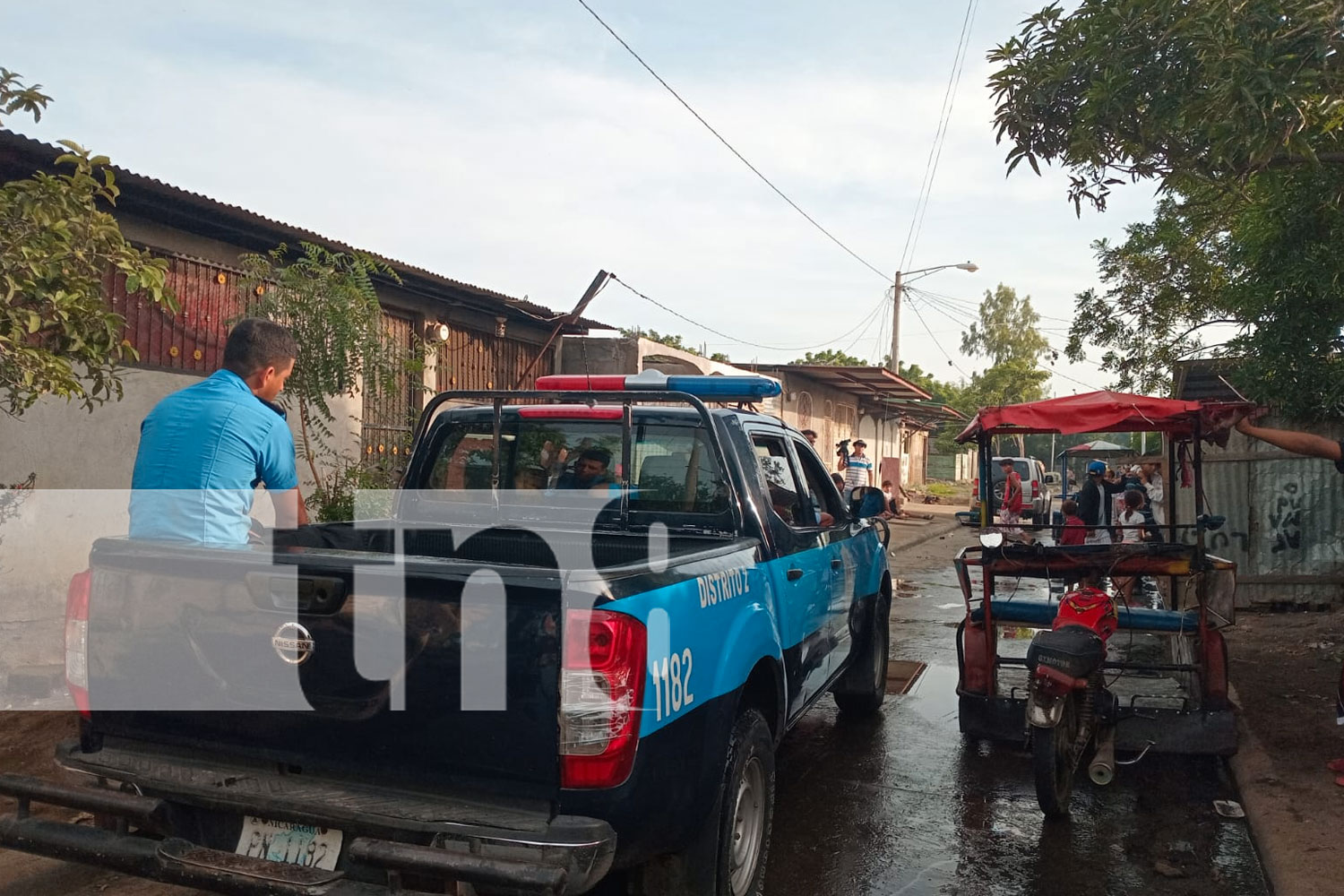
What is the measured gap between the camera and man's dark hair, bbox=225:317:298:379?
384 centimetres

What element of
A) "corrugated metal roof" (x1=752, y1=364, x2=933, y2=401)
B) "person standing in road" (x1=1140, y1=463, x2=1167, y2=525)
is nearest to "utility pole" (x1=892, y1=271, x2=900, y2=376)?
"corrugated metal roof" (x1=752, y1=364, x2=933, y2=401)

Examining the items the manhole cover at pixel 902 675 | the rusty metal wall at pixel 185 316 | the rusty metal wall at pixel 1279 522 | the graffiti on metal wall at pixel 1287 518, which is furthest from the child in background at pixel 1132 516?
the rusty metal wall at pixel 185 316

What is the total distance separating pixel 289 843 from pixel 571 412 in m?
2.39

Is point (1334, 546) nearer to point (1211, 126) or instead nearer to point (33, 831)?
point (1211, 126)

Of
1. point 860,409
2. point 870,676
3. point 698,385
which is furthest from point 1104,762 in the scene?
point 860,409

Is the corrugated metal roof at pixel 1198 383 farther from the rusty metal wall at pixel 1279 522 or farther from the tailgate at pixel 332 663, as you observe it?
the tailgate at pixel 332 663

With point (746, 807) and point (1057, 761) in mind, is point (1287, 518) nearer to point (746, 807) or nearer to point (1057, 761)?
point (1057, 761)

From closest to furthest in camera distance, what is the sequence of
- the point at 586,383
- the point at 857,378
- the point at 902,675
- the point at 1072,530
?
the point at 586,383 < the point at 902,675 < the point at 1072,530 < the point at 857,378

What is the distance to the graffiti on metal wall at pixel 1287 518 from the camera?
1024cm

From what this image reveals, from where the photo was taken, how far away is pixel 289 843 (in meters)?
2.64

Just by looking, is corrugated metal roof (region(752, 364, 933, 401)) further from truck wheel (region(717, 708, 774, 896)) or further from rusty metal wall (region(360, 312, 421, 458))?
truck wheel (region(717, 708, 774, 896))

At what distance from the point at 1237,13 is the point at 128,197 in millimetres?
7796

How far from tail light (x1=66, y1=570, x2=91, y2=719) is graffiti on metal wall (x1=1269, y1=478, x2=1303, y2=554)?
10878 millimetres

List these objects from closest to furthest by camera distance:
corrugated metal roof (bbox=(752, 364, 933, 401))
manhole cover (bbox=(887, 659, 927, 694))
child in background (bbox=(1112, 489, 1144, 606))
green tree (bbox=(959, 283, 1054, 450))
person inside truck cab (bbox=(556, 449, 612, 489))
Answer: person inside truck cab (bbox=(556, 449, 612, 489)), manhole cover (bbox=(887, 659, 927, 694)), child in background (bbox=(1112, 489, 1144, 606)), corrugated metal roof (bbox=(752, 364, 933, 401)), green tree (bbox=(959, 283, 1054, 450))
